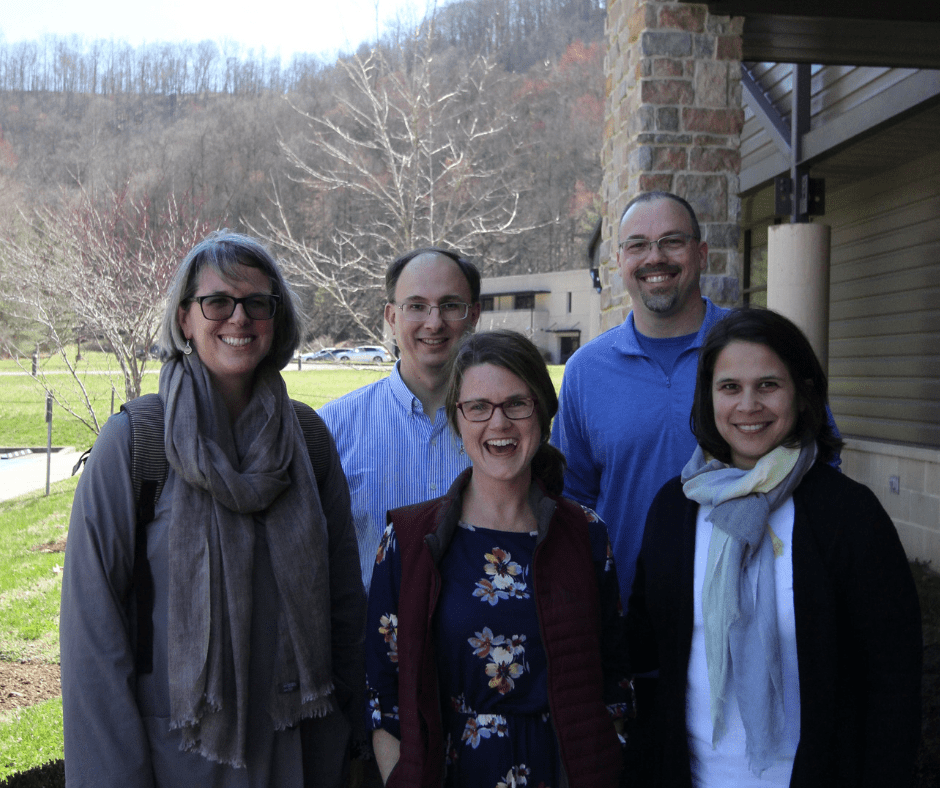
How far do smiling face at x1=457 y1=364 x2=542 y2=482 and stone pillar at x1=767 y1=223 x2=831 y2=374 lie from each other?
5.63 meters

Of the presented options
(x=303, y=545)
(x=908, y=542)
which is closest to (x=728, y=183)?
(x=303, y=545)

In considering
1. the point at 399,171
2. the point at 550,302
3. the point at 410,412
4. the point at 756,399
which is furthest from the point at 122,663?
the point at 550,302

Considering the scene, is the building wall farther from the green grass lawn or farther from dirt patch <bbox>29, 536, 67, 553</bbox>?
dirt patch <bbox>29, 536, 67, 553</bbox>

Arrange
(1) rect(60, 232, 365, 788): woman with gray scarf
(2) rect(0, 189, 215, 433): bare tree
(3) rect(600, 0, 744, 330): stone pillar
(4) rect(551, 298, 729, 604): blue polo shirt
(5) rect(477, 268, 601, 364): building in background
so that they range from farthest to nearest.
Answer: (5) rect(477, 268, 601, 364): building in background → (2) rect(0, 189, 215, 433): bare tree → (3) rect(600, 0, 744, 330): stone pillar → (4) rect(551, 298, 729, 604): blue polo shirt → (1) rect(60, 232, 365, 788): woman with gray scarf

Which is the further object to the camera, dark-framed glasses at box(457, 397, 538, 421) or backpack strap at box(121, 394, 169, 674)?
dark-framed glasses at box(457, 397, 538, 421)

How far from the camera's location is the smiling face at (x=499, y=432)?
1.89 m

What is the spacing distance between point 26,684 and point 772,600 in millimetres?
5294

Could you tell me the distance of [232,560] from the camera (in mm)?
1829

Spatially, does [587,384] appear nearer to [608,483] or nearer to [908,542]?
[608,483]

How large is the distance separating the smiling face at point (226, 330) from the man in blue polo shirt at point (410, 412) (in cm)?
55

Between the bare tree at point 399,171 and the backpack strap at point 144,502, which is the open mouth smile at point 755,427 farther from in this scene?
the bare tree at point 399,171

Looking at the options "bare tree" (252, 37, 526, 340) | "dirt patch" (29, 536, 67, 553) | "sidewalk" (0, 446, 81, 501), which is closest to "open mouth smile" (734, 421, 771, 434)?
"dirt patch" (29, 536, 67, 553)

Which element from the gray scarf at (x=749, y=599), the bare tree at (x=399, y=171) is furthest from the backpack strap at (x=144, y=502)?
the bare tree at (x=399, y=171)

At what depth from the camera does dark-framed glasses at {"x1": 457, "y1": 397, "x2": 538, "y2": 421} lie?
190 cm
